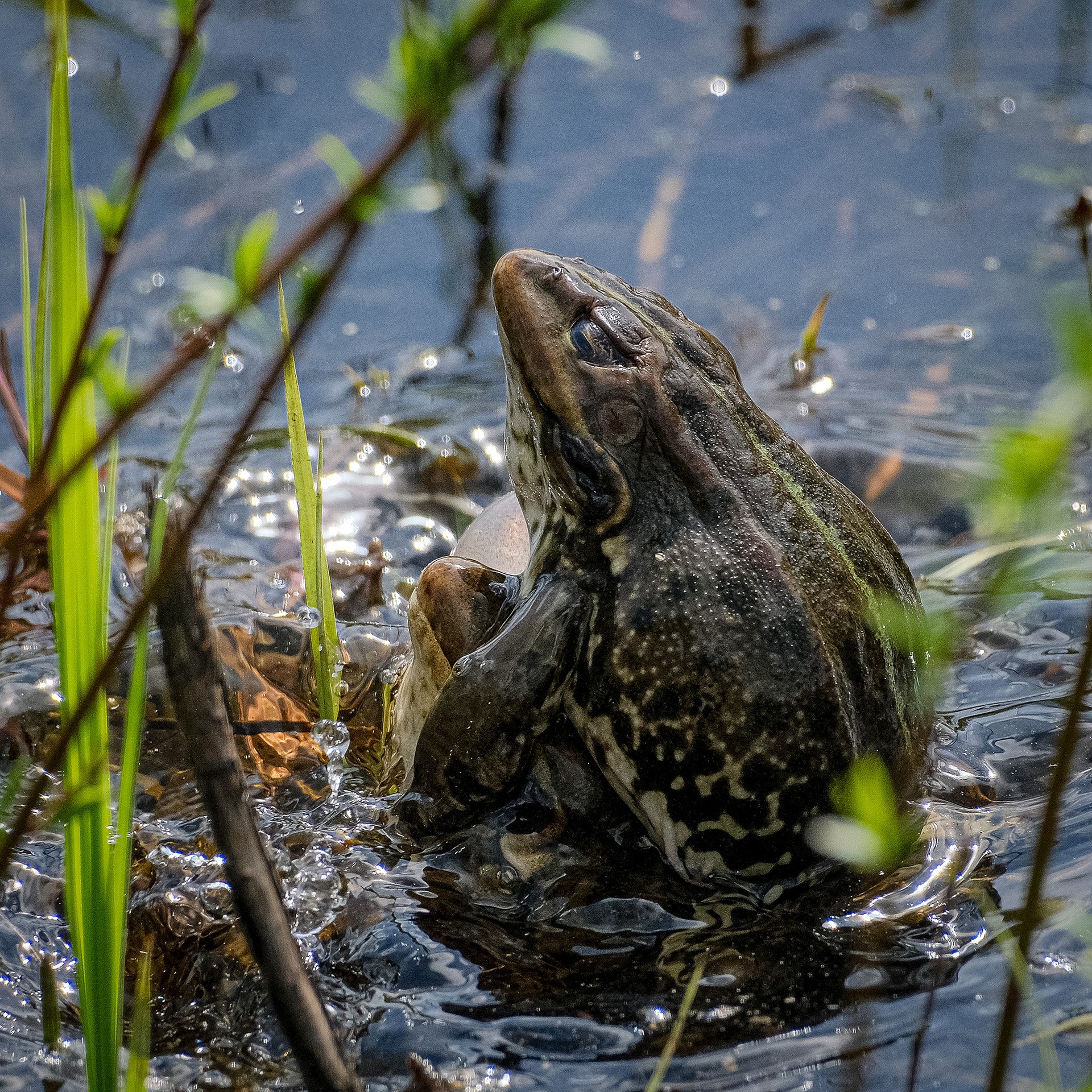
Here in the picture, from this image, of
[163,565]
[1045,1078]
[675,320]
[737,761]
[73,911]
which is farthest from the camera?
[675,320]

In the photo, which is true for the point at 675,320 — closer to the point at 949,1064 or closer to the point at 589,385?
the point at 589,385

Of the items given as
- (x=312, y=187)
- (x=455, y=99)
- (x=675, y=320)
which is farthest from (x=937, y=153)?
(x=455, y=99)

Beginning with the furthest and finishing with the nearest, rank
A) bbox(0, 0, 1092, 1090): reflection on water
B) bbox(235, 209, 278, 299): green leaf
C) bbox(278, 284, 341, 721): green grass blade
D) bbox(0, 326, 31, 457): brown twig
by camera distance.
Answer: bbox(0, 326, 31, 457): brown twig < bbox(278, 284, 341, 721): green grass blade < bbox(0, 0, 1092, 1090): reflection on water < bbox(235, 209, 278, 299): green leaf

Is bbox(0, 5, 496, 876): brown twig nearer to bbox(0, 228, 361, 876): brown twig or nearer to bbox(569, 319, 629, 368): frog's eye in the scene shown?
bbox(0, 228, 361, 876): brown twig

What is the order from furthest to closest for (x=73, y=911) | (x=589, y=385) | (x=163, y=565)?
(x=589, y=385)
(x=73, y=911)
(x=163, y=565)

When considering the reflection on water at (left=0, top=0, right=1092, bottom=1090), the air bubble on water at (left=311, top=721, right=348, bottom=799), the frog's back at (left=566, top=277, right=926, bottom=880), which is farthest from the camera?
the air bubble on water at (left=311, top=721, right=348, bottom=799)

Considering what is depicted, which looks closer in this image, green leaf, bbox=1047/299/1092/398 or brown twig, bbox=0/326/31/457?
green leaf, bbox=1047/299/1092/398

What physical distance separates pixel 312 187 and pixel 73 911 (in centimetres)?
456

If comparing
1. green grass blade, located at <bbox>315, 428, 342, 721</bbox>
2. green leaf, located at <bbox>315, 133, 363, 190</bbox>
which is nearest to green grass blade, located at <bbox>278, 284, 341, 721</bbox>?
green grass blade, located at <bbox>315, 428, 342, 721</bbox>

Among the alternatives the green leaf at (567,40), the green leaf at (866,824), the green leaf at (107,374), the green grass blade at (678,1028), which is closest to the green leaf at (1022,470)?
the green leaf at (866,824)

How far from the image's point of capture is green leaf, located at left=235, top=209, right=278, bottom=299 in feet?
3.12

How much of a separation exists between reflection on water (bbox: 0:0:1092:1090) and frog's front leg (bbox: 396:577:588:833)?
0.09m

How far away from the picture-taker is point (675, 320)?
7.66 ft

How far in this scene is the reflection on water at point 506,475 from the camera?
5.99ft
